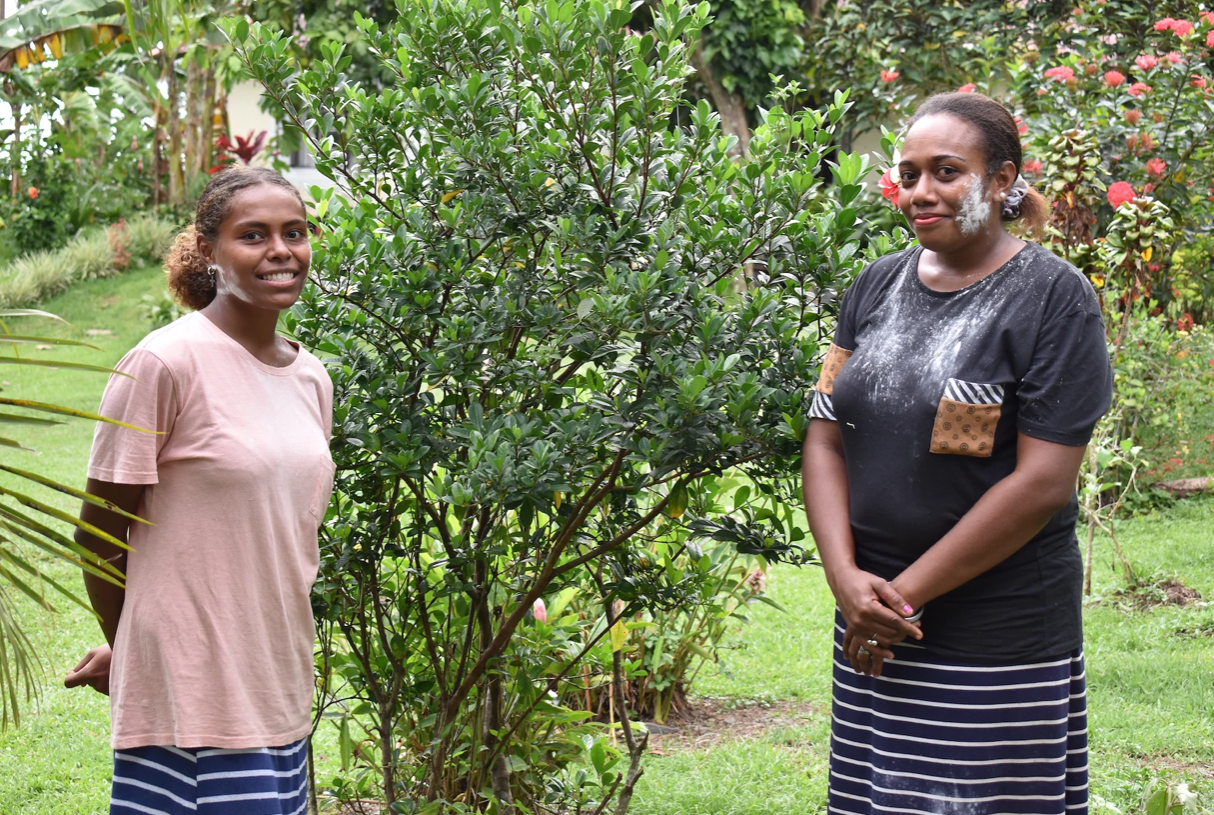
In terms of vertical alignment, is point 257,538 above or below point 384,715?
above

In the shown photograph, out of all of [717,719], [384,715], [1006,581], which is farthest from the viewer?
[717,719]

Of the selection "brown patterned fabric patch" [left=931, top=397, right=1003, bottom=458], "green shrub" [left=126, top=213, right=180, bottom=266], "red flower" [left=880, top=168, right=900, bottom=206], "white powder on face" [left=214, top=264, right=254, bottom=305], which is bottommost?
"brown patterned fabric patch" [left=931, top=397, right=1003, bottom=458]

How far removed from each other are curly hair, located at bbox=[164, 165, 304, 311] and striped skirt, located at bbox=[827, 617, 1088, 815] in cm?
162

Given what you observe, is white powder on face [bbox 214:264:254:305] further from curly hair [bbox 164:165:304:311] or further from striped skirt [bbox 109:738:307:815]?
striped skirt [bbox 109:738:307:815]

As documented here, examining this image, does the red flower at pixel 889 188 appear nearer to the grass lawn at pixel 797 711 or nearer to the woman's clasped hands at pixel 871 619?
the woman's clasped hands at pixel 871 619

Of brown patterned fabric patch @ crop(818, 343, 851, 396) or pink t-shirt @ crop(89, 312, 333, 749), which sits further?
brown patterned fabric patch @ crop(818, 343, 851, 396)

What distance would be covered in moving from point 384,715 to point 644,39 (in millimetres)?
1846

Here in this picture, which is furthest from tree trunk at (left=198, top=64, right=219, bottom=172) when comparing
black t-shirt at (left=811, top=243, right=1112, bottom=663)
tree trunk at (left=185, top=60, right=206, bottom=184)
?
black t-shirt at (left=811, top=243, right=1112, bottom=663)

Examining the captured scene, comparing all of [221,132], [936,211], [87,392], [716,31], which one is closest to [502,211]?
[936,211]

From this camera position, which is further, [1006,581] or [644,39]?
[644,39]

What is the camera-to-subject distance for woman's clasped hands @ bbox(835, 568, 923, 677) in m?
2.46

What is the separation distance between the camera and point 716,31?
13445 mm

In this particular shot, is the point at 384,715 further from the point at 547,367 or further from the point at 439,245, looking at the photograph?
the point at 439,245

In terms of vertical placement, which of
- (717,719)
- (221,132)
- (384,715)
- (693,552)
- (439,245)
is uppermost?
(221,132)
